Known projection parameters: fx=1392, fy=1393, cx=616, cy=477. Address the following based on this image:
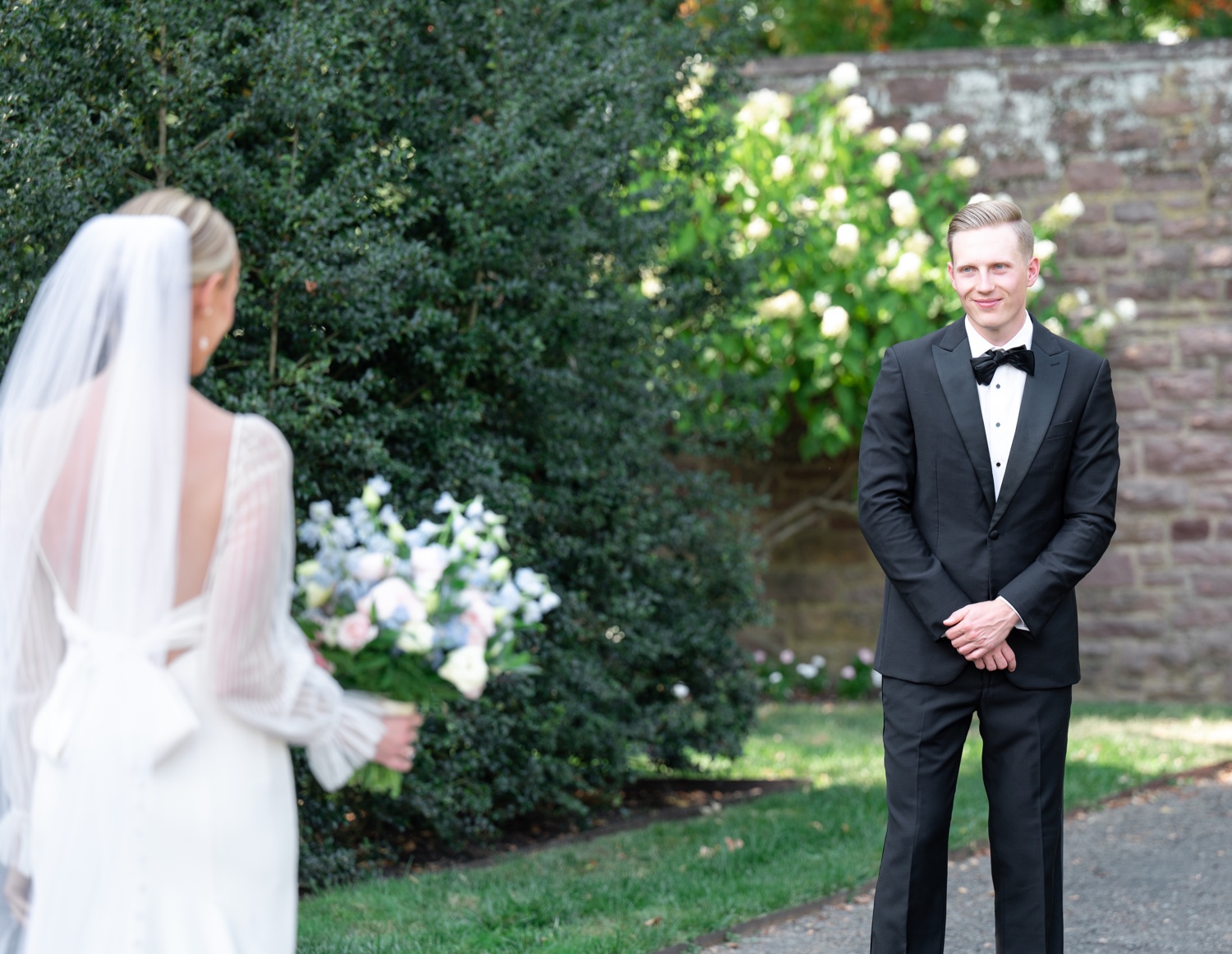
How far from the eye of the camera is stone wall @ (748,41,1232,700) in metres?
8.52

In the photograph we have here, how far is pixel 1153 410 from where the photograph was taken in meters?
8.58

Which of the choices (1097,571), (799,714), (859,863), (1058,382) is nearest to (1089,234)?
(1097,571)

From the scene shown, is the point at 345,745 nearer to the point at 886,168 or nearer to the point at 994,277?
the point at 994,277


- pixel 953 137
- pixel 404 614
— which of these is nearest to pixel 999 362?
pixel 404 614

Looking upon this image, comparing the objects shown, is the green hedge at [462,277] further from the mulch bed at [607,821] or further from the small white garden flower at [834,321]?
the small white garden flower at [834,321]

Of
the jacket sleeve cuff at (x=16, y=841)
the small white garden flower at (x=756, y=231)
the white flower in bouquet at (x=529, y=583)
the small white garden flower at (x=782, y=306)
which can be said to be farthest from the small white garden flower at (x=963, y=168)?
the jacket sleeve cuff at (x=16, y=841)

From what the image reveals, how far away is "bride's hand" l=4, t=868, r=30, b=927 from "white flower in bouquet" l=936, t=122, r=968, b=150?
7331mm

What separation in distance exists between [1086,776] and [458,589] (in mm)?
4647

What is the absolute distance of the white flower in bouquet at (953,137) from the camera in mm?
8375

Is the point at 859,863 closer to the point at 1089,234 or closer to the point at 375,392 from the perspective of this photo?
the point at 375,392

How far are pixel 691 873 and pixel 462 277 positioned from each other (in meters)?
2.30

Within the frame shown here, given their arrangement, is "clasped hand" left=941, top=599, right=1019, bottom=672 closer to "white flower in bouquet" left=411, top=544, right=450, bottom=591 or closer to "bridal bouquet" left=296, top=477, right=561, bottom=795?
"bridal bouquet" left=296, top=477, right=561, bottom=795

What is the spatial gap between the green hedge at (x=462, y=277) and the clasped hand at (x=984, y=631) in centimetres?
208

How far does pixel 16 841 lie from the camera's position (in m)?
2.26
